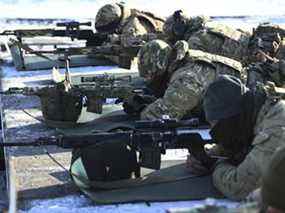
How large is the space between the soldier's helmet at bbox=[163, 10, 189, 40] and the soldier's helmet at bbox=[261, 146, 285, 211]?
6.31m

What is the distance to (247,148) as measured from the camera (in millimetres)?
3994

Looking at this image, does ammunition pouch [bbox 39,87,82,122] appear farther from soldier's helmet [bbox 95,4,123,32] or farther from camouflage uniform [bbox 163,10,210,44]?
soldier's helmet [bbox 95,4,123,32]

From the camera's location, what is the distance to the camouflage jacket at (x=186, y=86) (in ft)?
18.2

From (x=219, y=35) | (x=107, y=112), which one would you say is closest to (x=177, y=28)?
(x=219, y=35)

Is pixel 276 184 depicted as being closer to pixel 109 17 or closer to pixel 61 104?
pixel 61 104

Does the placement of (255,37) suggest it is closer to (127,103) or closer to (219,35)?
(219,35)

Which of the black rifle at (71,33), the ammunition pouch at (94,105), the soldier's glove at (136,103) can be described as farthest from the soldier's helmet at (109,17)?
the ammunition pouch at (94,105)

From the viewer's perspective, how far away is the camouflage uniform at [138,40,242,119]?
5566 mm

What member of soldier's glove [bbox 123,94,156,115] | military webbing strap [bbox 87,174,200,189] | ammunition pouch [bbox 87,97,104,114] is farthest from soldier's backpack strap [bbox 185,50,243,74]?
military webbing strap [bbox 87,174,200,189]

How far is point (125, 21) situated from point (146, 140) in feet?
19.5

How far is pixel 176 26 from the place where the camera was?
27.1ft

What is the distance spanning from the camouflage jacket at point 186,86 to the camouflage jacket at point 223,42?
75.5 inches

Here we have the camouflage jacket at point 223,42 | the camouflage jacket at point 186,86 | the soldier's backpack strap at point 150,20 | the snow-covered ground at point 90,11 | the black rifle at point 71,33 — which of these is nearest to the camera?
the camouflage jacket at point 186,86

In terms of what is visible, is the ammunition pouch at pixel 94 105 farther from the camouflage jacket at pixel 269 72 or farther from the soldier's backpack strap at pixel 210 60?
the camouflage jacket at pixel 269 72
